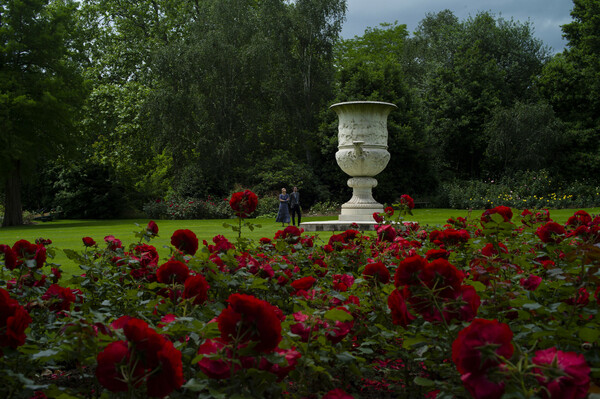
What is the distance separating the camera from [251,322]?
49.3 inches

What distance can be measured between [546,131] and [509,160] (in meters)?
2.17

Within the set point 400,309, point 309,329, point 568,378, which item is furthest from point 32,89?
point 568,378

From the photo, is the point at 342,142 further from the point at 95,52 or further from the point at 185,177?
the point at 95,52

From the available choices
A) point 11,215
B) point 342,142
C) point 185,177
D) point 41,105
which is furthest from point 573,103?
point 11,215

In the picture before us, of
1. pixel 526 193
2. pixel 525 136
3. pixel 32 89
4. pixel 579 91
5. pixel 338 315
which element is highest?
pixel 579 91

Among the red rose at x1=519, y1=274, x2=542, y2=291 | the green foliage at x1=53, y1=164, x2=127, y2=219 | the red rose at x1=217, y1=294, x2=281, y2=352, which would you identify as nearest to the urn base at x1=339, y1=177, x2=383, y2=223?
the red rose at x1=519, y1=274, x2=542, y2=291

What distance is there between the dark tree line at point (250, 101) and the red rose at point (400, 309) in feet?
70.5

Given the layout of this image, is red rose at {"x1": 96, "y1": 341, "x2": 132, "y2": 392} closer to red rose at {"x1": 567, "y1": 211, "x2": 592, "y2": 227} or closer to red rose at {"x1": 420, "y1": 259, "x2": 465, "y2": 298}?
red rose at {"x1": 420, "y1": 259, "x2": 465, "y2": 298}

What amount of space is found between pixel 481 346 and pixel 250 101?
25368mm

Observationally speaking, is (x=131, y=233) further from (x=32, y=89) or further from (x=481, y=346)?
(x=481, y=346)

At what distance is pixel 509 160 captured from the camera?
84.3 feet

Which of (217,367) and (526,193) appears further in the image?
(526,193)

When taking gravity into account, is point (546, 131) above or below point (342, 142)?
above

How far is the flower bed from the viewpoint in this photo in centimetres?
118
